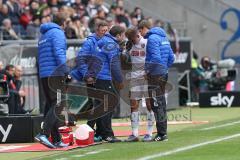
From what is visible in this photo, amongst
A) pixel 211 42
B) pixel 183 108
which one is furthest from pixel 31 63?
pixel 211 42

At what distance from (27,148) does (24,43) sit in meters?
10.1

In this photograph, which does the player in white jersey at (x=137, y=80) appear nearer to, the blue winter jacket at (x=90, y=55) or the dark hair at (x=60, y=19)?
the blue winter jacket at (x=90, y=55)

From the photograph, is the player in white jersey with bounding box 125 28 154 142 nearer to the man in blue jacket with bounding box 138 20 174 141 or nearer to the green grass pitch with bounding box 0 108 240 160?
the man in blue jacket with bounding box 138 20 174 141

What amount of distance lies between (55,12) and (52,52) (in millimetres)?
10874

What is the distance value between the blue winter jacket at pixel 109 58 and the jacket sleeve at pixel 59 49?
94cm

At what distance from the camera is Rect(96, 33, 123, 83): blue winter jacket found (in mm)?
15438

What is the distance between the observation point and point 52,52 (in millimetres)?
14711

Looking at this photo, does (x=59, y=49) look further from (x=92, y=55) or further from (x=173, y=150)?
(x=173, y=150)

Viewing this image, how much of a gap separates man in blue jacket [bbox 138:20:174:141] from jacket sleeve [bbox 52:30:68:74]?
1.48 meters

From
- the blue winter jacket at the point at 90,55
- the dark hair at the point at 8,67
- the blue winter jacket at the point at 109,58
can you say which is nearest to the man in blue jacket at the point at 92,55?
the blue winter jacket at the point at 90,55

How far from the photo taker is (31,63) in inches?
A: 939

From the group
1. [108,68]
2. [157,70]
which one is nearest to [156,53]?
[157,70]

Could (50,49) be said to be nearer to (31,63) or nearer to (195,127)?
(195,127)

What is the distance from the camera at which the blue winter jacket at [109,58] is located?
50.6ft
